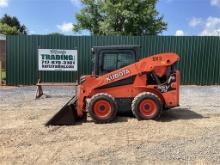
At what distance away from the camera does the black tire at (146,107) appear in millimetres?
10562

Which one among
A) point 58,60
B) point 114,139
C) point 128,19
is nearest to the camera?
point 114,139

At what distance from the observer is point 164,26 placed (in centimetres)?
4281

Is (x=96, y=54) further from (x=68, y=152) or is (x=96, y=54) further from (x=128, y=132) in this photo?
(x=68, y=152)

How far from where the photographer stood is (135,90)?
10.9 m

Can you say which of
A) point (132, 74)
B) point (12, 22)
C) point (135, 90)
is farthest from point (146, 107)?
point (12, 22)

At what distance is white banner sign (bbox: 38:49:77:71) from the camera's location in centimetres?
1777

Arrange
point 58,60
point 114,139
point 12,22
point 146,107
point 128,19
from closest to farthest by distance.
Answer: point 114,139 → point 146,107 → point 58,60 → point 128,19 → point 12,22

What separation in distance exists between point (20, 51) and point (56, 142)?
12.3m

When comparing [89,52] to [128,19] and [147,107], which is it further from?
[128,19]

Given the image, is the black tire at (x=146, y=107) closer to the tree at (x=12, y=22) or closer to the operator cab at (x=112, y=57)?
the operator cab at (x=112, y=57)

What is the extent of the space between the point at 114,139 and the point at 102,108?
2.08 metres

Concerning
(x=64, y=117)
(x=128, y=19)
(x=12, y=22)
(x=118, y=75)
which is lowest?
(x=64, y=117)

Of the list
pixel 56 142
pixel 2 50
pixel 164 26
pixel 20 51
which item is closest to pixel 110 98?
pixel 56 142

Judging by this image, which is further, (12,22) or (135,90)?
(12,22)
